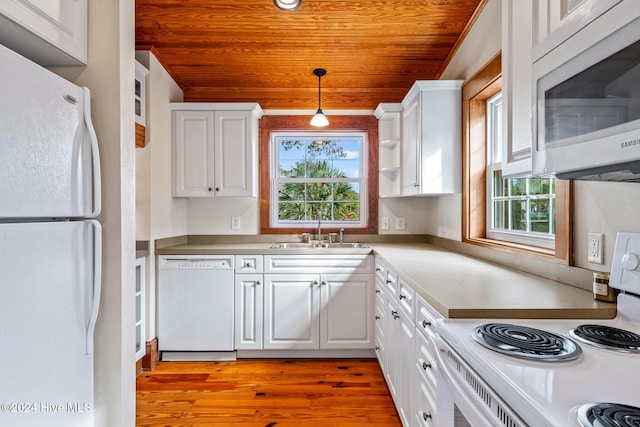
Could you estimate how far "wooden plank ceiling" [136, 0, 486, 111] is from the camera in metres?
2.26

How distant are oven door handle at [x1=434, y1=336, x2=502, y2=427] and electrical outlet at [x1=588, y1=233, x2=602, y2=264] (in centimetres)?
77

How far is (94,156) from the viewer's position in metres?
1.23

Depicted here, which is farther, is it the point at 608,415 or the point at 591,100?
the point at 591,100

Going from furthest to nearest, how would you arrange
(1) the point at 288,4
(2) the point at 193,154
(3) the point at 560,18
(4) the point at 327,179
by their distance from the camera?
(4) the point at 327,179, (2) the point at 193,154, (1) the point at 288,4, (3) the point at 560,18

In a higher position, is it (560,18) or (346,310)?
(560,18)

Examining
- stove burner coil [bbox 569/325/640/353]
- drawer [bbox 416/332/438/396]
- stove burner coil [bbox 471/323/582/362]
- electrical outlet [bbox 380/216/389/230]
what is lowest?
drawer [bbox 416/332/438/396]

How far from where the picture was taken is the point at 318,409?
6.66 feet

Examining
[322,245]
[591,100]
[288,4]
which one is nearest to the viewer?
[591,100]

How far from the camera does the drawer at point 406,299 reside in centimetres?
157

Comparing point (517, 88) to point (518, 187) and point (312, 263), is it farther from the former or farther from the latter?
point (312, 263)

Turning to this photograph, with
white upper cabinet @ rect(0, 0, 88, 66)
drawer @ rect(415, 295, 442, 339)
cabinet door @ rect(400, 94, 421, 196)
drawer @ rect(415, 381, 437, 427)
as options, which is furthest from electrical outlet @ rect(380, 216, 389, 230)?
white upper cabinet @ rect(0, 0, 88, 66)

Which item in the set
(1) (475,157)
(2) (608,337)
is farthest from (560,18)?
(1) (475,157)

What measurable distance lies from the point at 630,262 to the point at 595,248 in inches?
9.6

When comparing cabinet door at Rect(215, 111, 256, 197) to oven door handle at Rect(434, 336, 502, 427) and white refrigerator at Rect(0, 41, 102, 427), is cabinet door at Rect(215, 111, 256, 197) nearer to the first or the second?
white refrigerator at Rect(0, 41, 102, 427)
